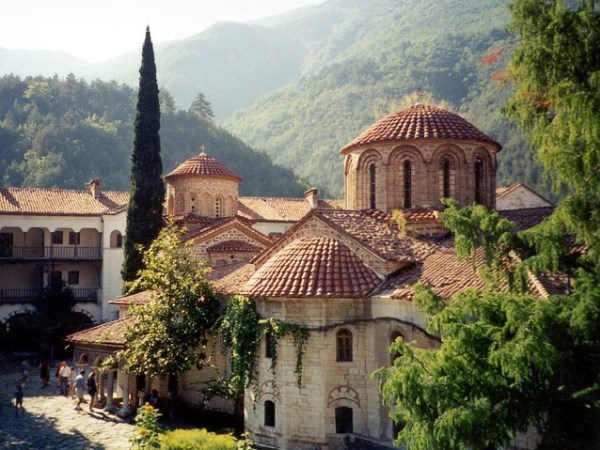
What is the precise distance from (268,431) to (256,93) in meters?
142

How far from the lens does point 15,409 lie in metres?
17.8

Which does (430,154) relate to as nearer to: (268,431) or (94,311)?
(268,431)

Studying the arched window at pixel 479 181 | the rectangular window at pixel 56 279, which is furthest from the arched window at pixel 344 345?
the rectangular window at pixel 56 279

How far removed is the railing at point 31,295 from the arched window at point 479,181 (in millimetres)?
22113

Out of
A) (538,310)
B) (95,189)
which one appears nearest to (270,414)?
(538,310)

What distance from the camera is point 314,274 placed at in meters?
13.5

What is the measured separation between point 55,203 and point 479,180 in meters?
23.8

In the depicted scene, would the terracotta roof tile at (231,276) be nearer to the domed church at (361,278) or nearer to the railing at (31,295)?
the domed church at (361,278)

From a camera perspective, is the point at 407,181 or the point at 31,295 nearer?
the point at 407,181

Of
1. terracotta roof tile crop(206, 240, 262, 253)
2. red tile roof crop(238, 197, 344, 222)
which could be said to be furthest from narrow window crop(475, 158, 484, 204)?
red tile roof crop(238, 197, 344, 222)

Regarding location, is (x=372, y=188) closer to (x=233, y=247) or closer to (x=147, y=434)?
(x=233, y=247)

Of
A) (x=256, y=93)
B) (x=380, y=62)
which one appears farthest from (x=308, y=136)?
(x=256, y=93)

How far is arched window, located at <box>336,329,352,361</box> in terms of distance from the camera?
44.2 feet

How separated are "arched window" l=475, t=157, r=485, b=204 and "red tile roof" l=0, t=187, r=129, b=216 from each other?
2107 cm
